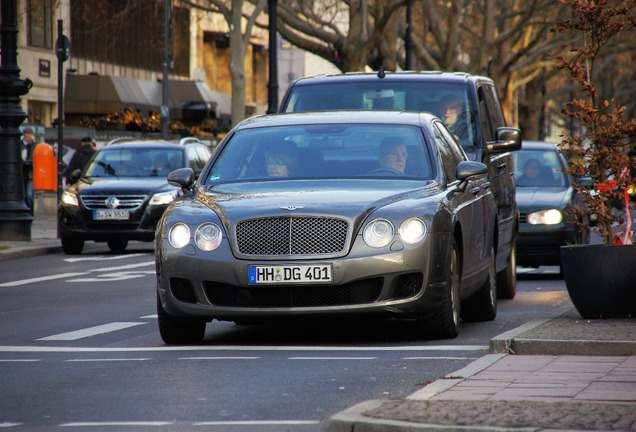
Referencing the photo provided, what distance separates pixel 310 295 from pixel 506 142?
156 inches

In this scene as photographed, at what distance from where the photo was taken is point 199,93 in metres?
62.3

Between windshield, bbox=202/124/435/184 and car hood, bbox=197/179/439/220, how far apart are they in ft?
0.80

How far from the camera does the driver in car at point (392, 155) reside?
9.73 meters

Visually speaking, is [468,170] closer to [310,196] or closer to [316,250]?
[310,196]

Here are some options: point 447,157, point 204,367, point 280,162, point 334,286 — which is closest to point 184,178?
point 280,162

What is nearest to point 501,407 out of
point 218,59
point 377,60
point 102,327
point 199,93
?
point 102,327

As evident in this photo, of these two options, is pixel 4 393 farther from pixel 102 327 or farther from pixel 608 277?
pixel 608 277

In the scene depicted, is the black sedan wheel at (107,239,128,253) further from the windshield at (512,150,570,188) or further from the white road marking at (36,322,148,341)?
the white road marking at (36,322,148,341)

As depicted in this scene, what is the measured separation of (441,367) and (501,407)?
76.1 inches

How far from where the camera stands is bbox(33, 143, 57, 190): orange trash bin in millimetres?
30141

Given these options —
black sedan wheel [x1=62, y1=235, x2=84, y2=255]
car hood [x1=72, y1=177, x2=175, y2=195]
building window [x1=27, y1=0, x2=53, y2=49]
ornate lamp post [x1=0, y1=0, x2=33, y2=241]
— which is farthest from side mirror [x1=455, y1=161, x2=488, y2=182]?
building window [x1=27, y1=0, x2=53, y2=49]

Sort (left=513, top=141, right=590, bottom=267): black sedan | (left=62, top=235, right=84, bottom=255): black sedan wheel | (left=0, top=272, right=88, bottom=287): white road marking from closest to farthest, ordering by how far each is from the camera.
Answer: (left=0, top=272, right=88, bottom=287): white road marking → (left=513, top=141, right=590, bottom=267): black sedan → (left=62, top=235, right=84, bottom=255): black sedan wheel

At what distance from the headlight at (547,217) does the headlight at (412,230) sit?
24.2 feet

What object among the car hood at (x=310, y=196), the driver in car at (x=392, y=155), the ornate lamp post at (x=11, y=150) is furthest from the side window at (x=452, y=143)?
the ornate lamp post at (x=11, y=150)
